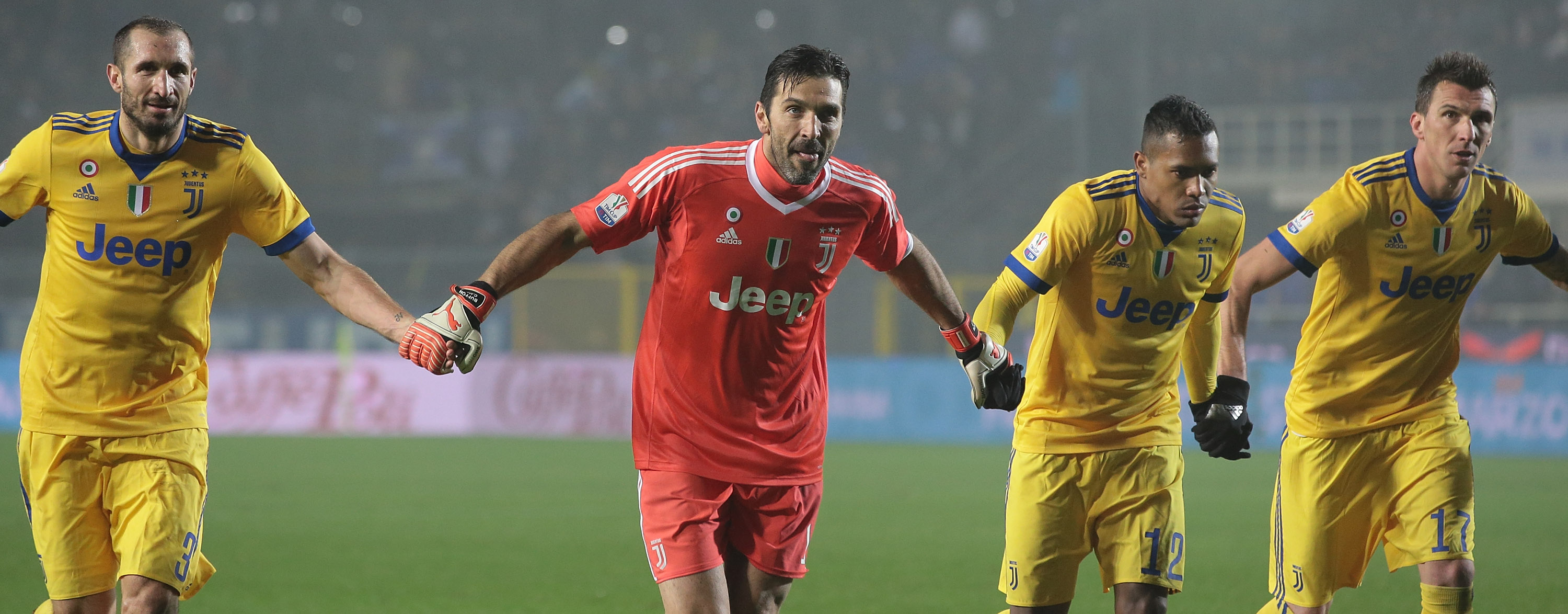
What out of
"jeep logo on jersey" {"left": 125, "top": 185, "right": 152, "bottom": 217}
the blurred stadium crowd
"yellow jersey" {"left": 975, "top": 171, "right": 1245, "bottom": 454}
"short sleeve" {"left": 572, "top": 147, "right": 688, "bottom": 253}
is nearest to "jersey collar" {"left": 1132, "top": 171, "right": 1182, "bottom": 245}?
"yellow jersey" {"left": 975, "top": 171, "right": 1245, "bottom": 454}

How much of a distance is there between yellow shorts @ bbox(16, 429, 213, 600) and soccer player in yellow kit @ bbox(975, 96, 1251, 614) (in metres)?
2.85

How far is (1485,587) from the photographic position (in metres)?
8.13

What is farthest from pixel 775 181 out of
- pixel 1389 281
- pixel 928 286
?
pixel 1389 281

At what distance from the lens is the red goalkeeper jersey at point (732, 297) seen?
4.38m

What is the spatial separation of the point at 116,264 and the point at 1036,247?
3.18 meters

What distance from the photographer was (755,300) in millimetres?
4414

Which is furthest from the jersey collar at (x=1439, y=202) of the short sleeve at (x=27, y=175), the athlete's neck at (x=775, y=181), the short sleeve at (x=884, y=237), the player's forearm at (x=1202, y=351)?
the short sleeve at (x=27, y=175)

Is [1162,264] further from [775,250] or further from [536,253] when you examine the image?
[536,253]

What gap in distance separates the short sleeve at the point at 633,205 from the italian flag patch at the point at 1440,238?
2.99 metres

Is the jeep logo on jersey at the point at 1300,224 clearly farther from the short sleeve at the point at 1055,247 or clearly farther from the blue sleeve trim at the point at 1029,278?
the blue sleeve trim at the point at 1029,278

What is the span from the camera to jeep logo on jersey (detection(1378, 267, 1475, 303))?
5320mm

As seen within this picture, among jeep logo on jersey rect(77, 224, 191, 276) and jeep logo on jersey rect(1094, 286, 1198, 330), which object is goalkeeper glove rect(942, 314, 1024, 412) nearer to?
jeep logo on jersey rect(1094, 286, 1198, 330)

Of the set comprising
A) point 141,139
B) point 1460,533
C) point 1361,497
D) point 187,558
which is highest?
point 141,139

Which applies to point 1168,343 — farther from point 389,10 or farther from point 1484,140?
point 389,10
